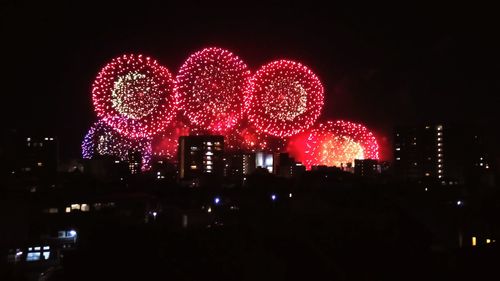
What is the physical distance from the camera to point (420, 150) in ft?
128

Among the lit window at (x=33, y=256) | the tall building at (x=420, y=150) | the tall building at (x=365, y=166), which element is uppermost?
the tall building at (x=420, y=150)

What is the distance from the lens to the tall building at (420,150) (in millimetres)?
37719

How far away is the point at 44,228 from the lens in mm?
14352

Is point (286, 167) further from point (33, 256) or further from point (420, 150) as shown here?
point (33, 256)

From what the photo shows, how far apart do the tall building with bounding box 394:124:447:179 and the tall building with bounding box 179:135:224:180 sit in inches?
419

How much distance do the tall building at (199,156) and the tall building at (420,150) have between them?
10638mm

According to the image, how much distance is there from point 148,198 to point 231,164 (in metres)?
14.9

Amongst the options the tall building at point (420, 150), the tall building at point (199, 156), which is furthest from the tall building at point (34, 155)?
the tall building at point (420, 150)

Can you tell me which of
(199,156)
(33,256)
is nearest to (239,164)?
(199,156)

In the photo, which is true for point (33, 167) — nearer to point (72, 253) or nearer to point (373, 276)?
point (72, 253)

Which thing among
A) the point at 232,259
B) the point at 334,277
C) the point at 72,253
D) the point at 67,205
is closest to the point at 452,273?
the point at 334,277

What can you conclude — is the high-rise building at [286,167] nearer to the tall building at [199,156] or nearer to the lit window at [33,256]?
the tall building at [199,156]

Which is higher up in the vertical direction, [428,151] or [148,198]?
[428,151]

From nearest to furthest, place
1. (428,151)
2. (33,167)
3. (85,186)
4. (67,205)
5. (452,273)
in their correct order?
(452,273)
(67,205)
(85,186)
(33,167)
(428,151)
